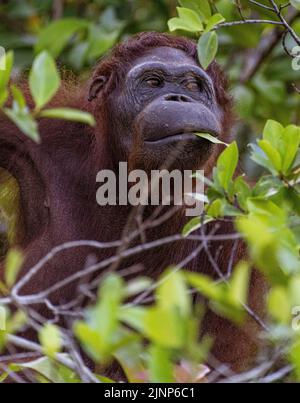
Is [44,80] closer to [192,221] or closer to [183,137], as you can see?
[192,221]

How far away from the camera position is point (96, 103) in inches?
182

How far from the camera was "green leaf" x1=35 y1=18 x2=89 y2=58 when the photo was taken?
6.01 metres

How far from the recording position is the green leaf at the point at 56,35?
6012 millimetres

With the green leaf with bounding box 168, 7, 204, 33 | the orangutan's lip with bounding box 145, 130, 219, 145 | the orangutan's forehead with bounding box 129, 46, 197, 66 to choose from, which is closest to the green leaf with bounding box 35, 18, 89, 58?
the orangutan's forehead with bounding box 129, 46, 197, 66

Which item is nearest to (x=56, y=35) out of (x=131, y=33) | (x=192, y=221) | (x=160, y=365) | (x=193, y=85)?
(x=131, y=33)

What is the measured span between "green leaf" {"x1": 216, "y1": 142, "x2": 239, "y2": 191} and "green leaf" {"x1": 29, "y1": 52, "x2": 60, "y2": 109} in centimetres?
88

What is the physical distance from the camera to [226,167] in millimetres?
3285

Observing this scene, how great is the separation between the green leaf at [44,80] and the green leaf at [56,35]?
3418mm

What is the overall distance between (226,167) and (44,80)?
93cm

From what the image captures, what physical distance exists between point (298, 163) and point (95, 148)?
4.96 ft

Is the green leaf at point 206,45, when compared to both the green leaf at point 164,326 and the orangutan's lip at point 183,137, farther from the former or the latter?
the green leaf at point 164,326

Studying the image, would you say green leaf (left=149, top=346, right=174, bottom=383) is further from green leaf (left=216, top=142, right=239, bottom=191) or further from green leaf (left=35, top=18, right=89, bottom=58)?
green leaf (left=35, top=18, right=89, bottom=58)

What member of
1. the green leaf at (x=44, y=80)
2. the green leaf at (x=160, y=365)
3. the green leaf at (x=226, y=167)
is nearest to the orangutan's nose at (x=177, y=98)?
the green leaf at (x=226, y=167)
